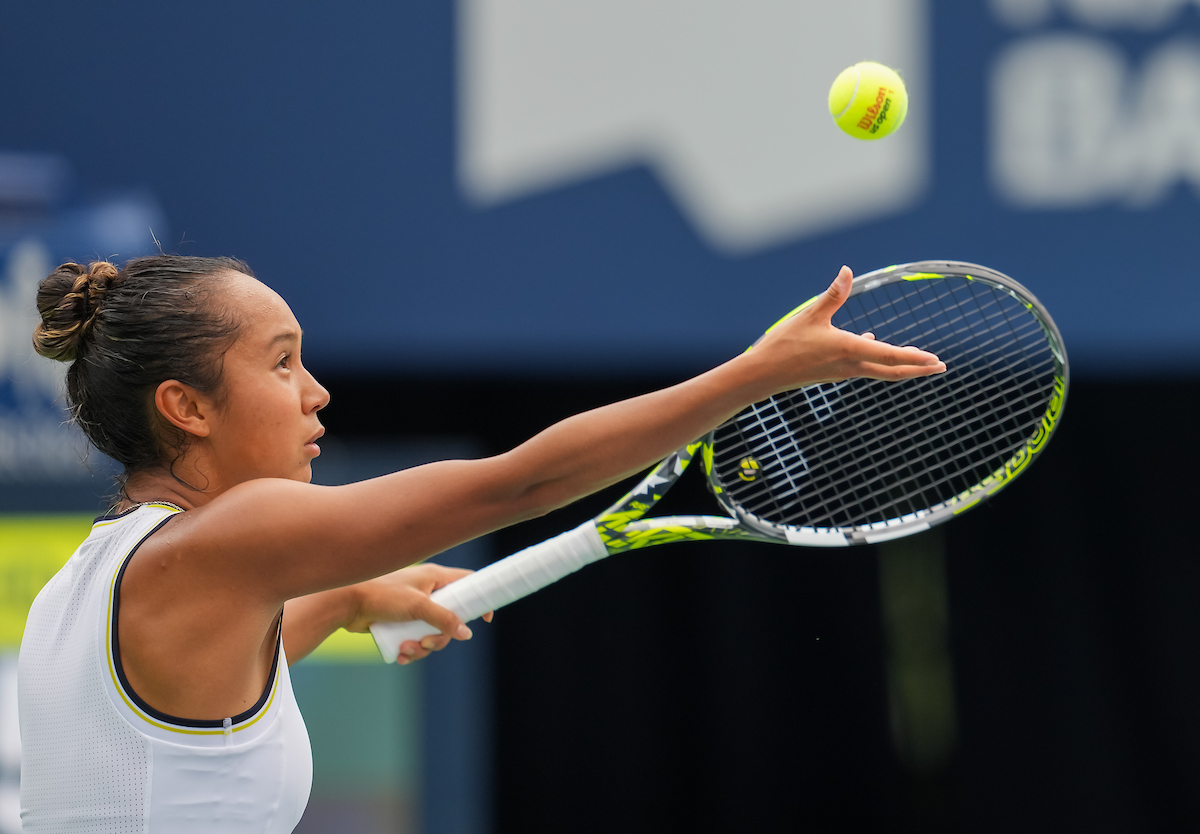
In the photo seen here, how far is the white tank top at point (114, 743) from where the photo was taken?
1501 mm

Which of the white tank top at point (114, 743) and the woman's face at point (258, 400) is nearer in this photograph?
the white tank top at point (114, 743)

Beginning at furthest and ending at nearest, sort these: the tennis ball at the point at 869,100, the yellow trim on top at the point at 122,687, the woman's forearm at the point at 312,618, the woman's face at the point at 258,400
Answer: the tennis ball at the point at 869,100 < the woman's forearm at the point at 312,618 < the woman's face at the point at 258,400 < the yellow trim on top at the point at 122,687

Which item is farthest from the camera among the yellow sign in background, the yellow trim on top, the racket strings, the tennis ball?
the yellow sign in background

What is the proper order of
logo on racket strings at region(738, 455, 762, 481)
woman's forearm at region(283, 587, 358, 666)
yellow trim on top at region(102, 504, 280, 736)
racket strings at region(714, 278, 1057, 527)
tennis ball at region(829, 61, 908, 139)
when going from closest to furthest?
yellow trim on top at region(102, 504, 280, 736) < woman's forearm at region(283, 587, 358, 666) < logo on racket strings at region(738, 455, 762, 481) < tennis ball at region(829, 61, 908, 139) < racket strings at region(714, 278, 1057, 527)

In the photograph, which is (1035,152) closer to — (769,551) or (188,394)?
(769,551)

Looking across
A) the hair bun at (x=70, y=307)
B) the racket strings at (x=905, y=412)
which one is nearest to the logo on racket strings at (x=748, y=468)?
the racket strings at (x=905, y=412)

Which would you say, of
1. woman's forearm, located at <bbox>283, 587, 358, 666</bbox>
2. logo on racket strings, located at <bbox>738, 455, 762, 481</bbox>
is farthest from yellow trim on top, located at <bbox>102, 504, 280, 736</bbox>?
logo on racket strings, located at <bbox>738, 455, 762, 481</bbox>

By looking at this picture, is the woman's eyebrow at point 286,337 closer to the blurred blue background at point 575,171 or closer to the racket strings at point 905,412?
the racket strings at point 905,412

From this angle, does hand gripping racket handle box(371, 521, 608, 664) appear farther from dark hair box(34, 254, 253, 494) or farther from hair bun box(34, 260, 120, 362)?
hair bun box(34, 260, 120, 362)

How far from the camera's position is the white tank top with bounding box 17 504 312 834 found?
1.50 metres

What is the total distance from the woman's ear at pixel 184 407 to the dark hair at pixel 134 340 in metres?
0.01

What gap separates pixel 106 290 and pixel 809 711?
3.89m

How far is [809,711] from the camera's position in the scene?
5.06 metres

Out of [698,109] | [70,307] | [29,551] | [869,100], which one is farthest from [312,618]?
[698,109]
